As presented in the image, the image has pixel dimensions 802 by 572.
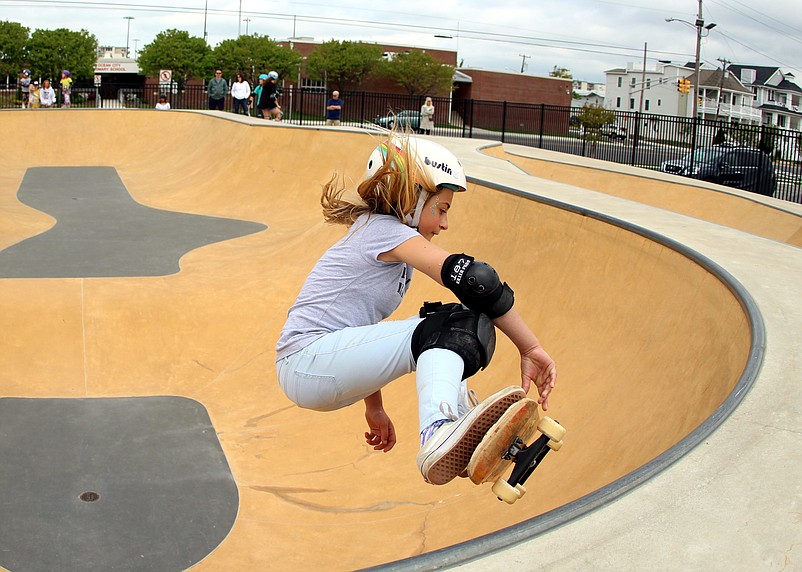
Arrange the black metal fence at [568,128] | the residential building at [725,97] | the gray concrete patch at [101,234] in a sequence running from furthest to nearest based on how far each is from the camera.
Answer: the residential building at [725,97] < the black metal fence at [568,128] < the gray concrete patch at [101,234]

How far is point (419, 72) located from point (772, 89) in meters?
57.9

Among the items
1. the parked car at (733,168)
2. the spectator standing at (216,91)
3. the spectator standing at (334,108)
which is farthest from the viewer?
the spectator standing at (216,91)

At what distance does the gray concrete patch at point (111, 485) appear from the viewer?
15.7ft

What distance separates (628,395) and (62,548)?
3.44 m

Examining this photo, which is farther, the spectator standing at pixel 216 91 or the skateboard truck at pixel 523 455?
the spectator standing at pixel 216 91

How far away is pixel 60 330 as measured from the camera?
26.1 feet

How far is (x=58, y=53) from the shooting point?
218ft

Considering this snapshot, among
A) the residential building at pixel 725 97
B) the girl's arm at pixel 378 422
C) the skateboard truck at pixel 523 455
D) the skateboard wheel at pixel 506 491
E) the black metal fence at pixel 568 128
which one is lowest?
the girl's arm at pixel 378 422

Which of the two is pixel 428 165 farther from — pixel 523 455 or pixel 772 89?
pixel 772 89

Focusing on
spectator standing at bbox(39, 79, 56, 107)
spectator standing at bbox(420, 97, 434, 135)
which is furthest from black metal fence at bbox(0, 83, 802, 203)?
spectator standing at bbox(39, 79, 56, 107)

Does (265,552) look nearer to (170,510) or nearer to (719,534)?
(170,510)

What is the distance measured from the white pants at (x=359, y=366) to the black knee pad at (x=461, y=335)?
1.3 inches

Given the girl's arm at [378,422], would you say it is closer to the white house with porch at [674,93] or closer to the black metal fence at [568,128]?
the black metal fence at [568,128]

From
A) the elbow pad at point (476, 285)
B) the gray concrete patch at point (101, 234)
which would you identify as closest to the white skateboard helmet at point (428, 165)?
the elbow pad at point (476, 285)
